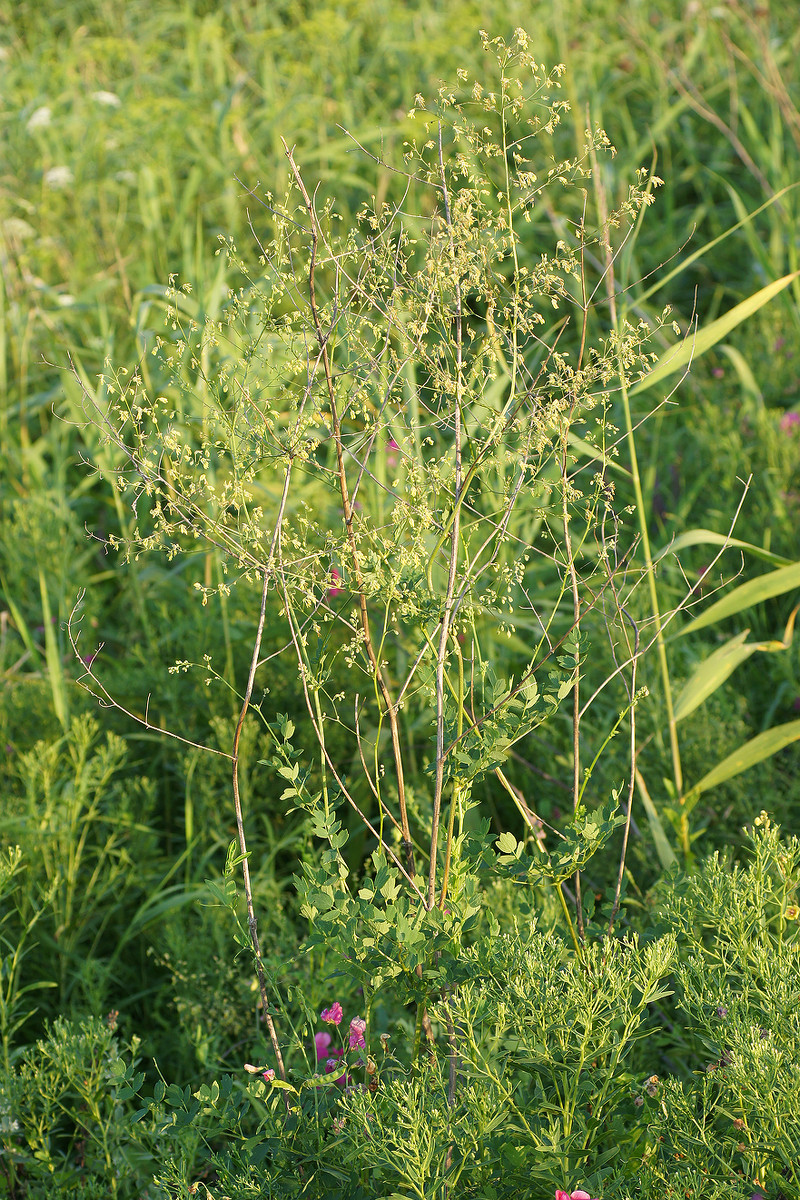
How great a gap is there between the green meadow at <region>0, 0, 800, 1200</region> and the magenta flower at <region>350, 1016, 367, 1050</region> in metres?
0.02

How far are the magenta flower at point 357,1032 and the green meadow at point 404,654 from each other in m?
0.02

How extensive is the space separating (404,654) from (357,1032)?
1.04 m

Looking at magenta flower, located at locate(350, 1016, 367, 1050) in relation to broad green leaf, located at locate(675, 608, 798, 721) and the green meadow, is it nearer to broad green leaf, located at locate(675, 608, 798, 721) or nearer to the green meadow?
the green meadow

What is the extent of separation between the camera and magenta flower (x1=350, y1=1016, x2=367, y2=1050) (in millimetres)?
1332

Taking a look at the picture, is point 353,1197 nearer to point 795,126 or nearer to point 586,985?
point 586,985

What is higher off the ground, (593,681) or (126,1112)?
(593,681)

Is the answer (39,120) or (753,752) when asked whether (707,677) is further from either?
(39,120)

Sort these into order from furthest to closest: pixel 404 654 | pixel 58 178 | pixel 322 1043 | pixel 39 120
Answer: pixel 39 120, pixel 58 178, pixel 404 654, pixel 322 1043

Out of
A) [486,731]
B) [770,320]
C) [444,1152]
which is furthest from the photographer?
[770,320]

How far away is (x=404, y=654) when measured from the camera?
2326mm

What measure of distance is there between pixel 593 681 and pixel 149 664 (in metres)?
1.00

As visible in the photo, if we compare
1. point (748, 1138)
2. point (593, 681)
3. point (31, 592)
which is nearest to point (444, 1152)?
point (748, 1138)

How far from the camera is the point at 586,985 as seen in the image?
1.16 metres

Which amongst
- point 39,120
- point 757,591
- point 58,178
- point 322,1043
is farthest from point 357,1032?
point 39,120
